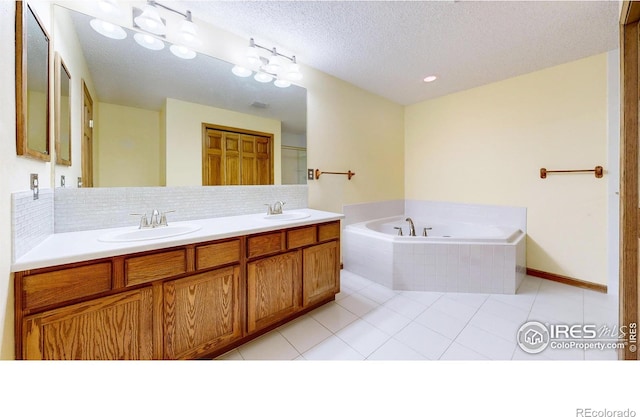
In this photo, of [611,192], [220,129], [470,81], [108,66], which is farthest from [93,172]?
[611,192]

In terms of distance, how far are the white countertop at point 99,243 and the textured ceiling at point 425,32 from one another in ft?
4.94

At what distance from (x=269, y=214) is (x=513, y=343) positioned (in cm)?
191

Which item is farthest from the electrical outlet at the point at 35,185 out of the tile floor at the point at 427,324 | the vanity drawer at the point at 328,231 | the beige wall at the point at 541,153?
the beige wall at the point at 541,153

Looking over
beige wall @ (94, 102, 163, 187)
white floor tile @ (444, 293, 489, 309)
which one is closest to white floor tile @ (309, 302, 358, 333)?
white floor tile @ (444, 293, 489, 309)

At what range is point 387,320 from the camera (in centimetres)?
178

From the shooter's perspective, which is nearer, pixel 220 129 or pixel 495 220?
pixel 220 129

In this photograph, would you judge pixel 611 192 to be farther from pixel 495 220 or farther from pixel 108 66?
pixel 108 66

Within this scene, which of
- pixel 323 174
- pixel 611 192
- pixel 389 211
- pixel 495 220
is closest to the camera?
pixel 611 192

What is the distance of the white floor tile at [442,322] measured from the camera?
1.62 m

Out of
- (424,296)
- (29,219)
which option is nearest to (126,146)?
(29,219)

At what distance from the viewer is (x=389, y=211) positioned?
11.1 ft

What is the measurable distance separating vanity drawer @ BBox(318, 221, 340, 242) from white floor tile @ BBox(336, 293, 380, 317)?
0.58 metres

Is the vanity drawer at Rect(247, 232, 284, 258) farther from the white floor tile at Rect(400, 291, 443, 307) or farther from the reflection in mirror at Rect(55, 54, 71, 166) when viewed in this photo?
the white floor tile at Rect(400, 291, 443, 307)

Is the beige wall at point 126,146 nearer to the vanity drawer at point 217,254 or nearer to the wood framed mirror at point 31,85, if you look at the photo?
the wood framed mirror at point 31,85
